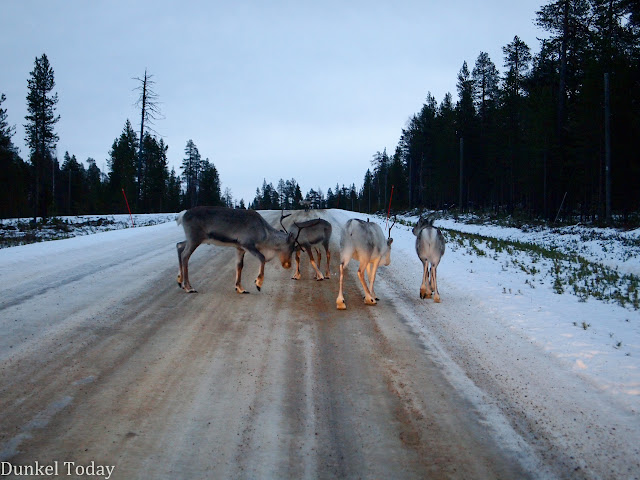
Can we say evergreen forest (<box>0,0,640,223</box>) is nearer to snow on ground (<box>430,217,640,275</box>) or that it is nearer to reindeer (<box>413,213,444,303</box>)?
snow on ground (<box>430,217,640,275</box>)

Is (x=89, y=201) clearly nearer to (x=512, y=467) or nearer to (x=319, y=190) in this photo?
(x=512, y=467)

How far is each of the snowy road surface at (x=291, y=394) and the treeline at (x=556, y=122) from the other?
25829 millimetres

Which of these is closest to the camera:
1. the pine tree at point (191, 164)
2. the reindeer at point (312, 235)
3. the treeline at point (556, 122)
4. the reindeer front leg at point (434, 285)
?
the reindeer front leg at point (434, 285)

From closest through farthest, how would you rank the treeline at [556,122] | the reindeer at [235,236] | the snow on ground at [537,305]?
the snow on ground at [537,305] → the reindeer at [235,236] → the treeline at [556,122]

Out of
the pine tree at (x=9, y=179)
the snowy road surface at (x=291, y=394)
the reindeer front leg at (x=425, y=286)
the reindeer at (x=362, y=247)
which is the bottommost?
the snowy road surface at (x=291, y=394)

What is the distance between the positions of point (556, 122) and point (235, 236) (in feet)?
119

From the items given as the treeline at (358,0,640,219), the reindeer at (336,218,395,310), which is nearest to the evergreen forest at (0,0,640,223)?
the treeline at (358,0,640,219)

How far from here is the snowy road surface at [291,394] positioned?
129 inches

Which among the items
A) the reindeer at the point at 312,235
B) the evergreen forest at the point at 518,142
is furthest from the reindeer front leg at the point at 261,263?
the evergreen forest at the point at 518,142

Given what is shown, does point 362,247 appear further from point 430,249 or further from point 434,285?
point 434,285

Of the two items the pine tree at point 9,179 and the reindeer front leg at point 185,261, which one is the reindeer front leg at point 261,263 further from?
the pine tree at point 9,179

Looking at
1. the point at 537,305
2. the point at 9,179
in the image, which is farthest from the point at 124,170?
the point at 537,305

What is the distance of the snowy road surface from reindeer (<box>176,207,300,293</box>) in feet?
4.80

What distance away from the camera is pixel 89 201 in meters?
86.4
